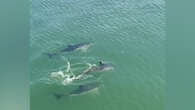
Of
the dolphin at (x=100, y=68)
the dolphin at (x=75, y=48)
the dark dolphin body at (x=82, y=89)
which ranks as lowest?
the dark dolphin body at (x=82, y=89)

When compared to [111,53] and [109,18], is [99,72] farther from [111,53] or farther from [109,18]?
[109,18]

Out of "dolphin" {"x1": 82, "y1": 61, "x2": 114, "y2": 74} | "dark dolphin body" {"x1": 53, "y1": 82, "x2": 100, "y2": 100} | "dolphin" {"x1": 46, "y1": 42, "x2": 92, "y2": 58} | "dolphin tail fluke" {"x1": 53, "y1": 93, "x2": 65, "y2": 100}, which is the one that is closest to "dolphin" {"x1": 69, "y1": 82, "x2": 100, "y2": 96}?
"dark dolphin body" {"x1": 53, "y1": 82, "x2": 100, "y2": 100}

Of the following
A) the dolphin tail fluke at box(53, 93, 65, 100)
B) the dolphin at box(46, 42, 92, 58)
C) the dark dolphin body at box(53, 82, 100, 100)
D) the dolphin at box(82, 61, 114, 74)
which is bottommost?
the dolphin tail fluke at box(53, 93, 65, 100)

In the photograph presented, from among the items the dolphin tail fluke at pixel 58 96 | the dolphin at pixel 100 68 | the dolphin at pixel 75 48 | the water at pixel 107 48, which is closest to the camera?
the water at pixel 107 48

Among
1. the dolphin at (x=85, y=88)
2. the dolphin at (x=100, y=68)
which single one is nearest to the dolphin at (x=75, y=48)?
the dolphin at (x=100, y=68)

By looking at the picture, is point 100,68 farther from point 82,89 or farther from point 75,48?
A: point 75,48

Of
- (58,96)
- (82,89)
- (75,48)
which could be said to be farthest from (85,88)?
(75,48)

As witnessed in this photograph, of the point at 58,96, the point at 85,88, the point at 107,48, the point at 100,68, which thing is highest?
the point at 107,48

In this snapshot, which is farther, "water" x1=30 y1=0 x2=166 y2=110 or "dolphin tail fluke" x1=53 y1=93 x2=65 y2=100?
"dolphin tail fluke" x1=53 y1=93 x2=65 y2=100

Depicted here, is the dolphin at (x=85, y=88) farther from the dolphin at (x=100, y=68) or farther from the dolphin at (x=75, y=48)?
the dolphin at (x=75, y=48)

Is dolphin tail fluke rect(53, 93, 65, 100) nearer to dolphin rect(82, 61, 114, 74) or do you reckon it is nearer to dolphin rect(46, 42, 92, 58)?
dolphin rect(82, 61, 114, 74)
